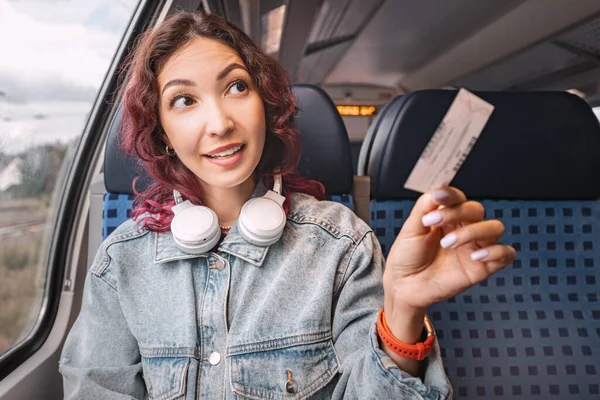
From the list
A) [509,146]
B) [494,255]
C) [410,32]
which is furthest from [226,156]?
[410,32]

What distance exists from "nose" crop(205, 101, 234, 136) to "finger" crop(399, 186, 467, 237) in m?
0.48

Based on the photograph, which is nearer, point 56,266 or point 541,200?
point 541,200

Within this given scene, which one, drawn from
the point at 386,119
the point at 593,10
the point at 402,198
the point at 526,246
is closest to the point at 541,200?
the point at 526,246

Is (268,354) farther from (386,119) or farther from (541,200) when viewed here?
(541,200)

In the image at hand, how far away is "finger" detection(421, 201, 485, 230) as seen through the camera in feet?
Answer: 2.70

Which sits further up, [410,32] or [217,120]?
[410,32]

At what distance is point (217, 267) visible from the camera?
1.23 metres

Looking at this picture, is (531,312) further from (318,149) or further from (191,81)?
(191,81)

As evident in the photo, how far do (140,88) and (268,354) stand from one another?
2.33ft

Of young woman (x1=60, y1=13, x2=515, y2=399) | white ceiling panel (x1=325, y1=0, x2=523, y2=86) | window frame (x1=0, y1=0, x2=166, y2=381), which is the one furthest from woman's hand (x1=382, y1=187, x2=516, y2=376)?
white ceiling panel (x1=325, y1=0, x2=523, y2=86)

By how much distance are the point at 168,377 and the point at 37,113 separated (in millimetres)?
917

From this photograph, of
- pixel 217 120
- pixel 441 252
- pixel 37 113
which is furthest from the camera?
pixel 37 113

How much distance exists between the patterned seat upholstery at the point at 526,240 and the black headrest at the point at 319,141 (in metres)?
0.15

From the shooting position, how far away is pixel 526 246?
5.51 ft
